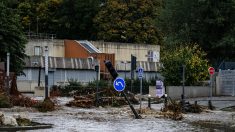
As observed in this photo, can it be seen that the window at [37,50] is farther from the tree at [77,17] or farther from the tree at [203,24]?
the tree at [203,24]

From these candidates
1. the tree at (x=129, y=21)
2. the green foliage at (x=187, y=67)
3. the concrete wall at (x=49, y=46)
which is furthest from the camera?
the tree at (x=129, y=21)

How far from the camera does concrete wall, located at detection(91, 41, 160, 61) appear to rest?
8150 centimetres

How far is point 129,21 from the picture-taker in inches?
3482

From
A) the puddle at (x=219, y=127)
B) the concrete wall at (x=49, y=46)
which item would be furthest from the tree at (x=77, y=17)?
the puddle at (x=219, y=127)

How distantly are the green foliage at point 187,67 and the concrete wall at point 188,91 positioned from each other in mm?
1017

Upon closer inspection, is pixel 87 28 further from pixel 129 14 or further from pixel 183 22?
pixel 183 22

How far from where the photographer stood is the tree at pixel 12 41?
1827 inches

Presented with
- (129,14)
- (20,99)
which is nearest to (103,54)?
(129,14)

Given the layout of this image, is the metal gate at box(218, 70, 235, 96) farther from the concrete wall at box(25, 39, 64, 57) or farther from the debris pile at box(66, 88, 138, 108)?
the concrete wall at box(25, 39, 64, 57)

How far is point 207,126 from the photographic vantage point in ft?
77.7

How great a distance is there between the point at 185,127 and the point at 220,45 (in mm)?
37313

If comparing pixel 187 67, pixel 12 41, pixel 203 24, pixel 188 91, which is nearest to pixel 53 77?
pixel 203 24

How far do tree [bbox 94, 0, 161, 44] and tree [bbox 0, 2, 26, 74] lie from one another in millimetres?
40952

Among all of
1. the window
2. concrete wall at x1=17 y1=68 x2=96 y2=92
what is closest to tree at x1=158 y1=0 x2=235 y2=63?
concrete wall at x1=17 y1=68 x2=96 y2=92
